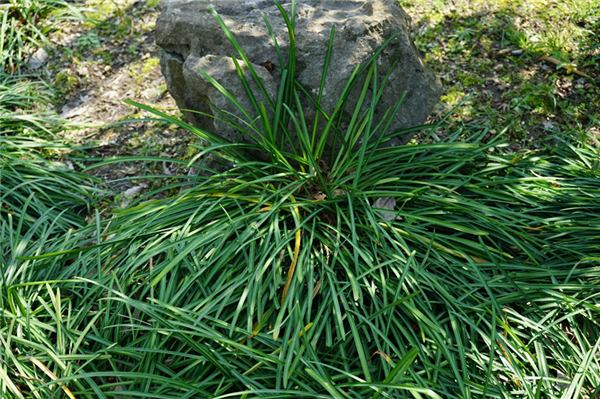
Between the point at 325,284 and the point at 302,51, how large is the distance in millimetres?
1303

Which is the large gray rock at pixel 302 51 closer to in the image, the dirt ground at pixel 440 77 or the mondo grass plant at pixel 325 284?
the mondo grass plant at pixel 325 284

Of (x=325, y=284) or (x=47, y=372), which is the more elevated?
(x=325, y=284)

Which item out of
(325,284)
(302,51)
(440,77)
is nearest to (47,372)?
(325,284)

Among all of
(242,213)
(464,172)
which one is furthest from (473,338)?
(242,213)

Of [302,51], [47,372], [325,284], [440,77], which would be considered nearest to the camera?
[47,372]

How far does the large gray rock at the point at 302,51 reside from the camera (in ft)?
8.18

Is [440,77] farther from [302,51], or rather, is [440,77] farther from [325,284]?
[325,284]

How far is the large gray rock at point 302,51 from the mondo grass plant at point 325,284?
3.8 inches

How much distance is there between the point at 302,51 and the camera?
8.29 feet

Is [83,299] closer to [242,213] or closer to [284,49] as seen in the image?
[242,213]

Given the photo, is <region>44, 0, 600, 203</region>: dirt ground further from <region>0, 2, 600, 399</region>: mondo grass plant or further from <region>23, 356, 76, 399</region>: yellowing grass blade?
<region>23, 356, 76, 399</region>: yellowing grass blade

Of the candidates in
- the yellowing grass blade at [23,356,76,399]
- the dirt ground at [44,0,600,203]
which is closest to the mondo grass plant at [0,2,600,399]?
the yellowing grass blade at [23,356,76,399]

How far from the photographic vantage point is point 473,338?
200 cm

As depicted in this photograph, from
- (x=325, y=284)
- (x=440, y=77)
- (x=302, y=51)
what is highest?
(x=302, y=51)
